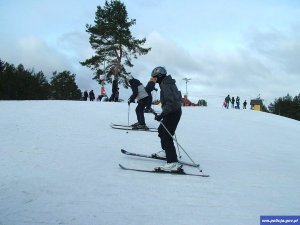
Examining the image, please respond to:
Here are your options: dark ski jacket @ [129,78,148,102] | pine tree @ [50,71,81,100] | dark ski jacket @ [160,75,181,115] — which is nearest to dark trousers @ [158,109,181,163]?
dark ski jacket @ [160,75,181,115]

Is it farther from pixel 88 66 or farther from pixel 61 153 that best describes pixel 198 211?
pixel 88 66

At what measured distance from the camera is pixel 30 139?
10.1 metres

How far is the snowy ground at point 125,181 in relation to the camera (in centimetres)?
509

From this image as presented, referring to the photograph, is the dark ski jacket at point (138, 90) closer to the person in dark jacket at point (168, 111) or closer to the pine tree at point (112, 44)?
the person in dark jacket at point (168, 111)

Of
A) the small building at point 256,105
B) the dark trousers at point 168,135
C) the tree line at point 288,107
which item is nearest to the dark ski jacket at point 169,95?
the dark trousers at point 168,135

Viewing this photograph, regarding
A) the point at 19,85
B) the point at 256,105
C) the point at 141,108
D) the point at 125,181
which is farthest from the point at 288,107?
the point at 125,181

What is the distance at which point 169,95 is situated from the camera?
7.45 metres

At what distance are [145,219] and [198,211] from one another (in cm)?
87

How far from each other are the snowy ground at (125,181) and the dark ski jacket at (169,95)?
1319mm

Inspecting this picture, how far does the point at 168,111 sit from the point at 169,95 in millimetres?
315

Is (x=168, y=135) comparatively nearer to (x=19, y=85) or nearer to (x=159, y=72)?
(x=159, y=72)

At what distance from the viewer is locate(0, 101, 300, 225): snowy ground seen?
16.7 feet

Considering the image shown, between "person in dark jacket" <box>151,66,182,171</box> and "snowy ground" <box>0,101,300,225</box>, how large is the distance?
0.41 metres

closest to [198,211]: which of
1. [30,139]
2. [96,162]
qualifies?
[96,162]
